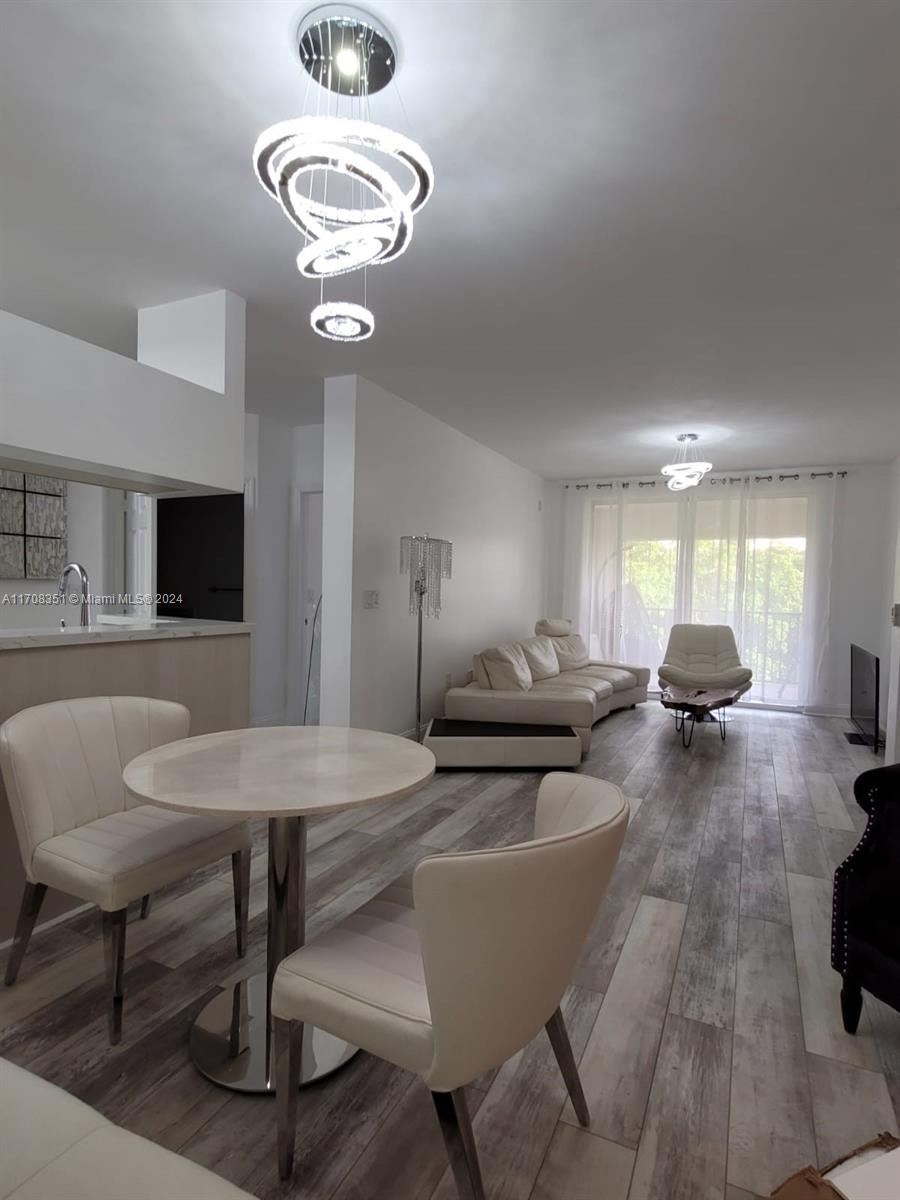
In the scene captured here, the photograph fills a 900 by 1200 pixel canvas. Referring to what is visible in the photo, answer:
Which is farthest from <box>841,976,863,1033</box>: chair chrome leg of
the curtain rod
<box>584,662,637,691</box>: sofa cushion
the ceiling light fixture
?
the curtain rod

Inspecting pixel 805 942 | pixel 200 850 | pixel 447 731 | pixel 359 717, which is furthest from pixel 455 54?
pixel 447 731

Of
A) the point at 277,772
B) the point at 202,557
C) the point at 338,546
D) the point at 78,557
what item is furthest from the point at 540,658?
the point at 277,772

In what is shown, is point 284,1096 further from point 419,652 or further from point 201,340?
point 419,652

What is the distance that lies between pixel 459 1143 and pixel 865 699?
5.57 m

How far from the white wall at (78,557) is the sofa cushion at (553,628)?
427 cm

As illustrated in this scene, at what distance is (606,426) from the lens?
5281 millimetres

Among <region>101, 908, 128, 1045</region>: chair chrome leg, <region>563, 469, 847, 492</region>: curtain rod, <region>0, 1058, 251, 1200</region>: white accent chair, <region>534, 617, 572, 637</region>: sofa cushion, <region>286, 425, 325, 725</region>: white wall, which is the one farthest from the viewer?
<region>534, 617, 572, 637</region>: sofa cushion

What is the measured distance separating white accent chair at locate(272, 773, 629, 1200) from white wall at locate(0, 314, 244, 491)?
2.05 meters

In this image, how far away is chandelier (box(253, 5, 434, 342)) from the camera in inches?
52.4

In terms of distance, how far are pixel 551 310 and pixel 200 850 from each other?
276 centimetres

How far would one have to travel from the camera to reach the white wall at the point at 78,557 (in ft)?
13.7

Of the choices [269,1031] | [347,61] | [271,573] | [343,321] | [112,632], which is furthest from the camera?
[271,573]

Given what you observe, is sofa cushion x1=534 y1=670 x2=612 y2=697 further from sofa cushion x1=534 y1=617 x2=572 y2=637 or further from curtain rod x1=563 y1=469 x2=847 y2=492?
curtain rod x1=563 y1=469 x2=847 y2=492

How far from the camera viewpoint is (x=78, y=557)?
4.43 m
